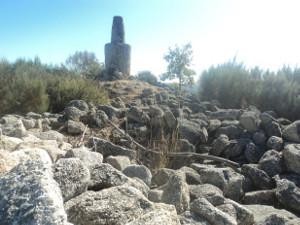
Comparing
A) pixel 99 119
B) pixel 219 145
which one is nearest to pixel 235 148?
pixel 219 145

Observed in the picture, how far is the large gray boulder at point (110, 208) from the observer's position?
4.75 ft

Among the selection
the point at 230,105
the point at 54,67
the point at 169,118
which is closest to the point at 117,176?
the point at 169,118

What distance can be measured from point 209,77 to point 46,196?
7.93 m

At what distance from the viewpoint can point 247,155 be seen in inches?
175

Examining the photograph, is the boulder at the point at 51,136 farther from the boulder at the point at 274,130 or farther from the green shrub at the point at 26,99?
the boulder at the point at 274,130

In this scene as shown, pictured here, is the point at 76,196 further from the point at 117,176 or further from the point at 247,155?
the point at 247,155

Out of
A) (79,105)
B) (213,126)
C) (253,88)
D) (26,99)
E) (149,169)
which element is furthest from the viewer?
(253,88)

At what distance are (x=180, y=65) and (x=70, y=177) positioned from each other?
11.3 metres

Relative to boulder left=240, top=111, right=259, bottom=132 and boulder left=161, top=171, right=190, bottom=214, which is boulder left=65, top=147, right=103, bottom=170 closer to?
boulder left=161, top=171, right=190, bottom=214

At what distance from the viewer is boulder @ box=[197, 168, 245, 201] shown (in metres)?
3.11

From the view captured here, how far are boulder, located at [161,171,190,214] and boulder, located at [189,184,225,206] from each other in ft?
0.74

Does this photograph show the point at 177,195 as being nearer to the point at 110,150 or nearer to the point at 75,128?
the point at 110,150

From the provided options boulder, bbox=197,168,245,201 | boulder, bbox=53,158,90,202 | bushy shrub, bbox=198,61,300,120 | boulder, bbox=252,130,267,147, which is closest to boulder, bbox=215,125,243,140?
boulder, bbox=252,130,267,147

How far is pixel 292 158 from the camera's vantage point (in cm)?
382
